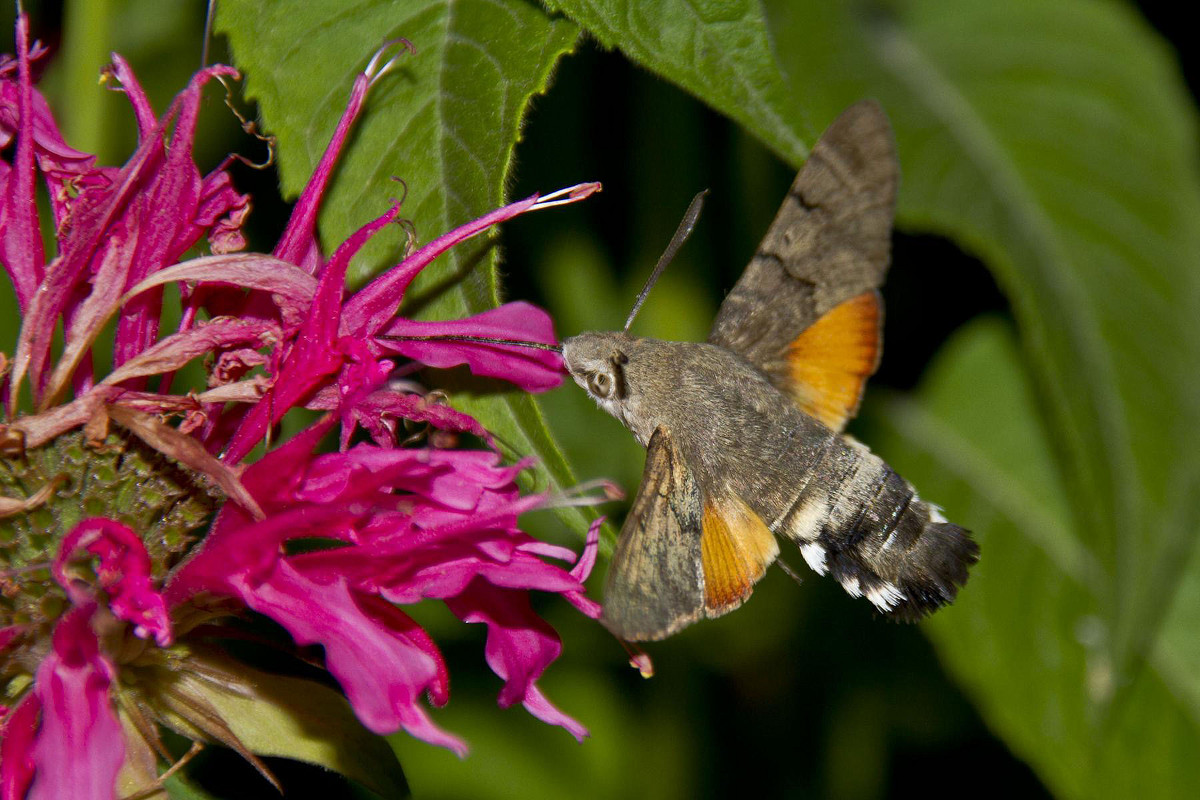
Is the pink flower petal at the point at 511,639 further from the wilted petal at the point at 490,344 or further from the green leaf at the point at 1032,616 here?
the green leaf at the point at 1032,616

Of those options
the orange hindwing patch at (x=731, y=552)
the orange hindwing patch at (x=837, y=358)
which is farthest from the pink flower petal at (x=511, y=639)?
the orange hindwing patch at (x=837, y=358)

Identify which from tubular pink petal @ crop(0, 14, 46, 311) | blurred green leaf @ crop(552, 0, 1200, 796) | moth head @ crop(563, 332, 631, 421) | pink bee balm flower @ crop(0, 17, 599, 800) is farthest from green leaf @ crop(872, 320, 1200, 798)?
tubular pink petal @ crop(0, 14, 46, 311)

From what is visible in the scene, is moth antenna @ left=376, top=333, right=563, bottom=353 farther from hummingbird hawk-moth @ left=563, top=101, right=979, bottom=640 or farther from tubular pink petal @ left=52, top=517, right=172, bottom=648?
tubular pink petal @ left=52, top=517, right=172, bottom=648

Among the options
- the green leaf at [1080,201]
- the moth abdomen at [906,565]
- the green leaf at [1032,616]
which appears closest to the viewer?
the moth abdomen at [906,565]

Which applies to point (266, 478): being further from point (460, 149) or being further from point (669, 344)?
point (669, 344)

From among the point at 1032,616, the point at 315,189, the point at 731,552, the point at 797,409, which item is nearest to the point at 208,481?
the point at 315,189
